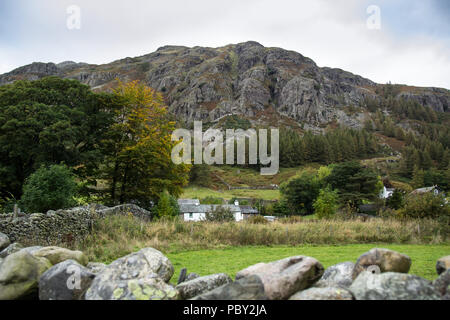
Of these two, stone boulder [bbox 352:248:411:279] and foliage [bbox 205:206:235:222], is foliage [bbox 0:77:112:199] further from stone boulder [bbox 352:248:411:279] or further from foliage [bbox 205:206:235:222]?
stone boulder [bbox 352:248:411:279]

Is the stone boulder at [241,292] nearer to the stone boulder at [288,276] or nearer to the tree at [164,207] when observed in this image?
the stone boulder at [288,276]

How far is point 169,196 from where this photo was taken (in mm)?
25516

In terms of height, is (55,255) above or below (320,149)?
below

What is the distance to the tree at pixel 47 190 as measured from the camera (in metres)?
16.3

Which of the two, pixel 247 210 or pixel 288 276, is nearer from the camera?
pixel 288 276

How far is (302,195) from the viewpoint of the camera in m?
64.8

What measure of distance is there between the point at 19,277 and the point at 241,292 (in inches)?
163

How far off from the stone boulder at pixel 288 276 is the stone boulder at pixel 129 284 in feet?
5.36

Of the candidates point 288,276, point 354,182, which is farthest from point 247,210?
point 288,276

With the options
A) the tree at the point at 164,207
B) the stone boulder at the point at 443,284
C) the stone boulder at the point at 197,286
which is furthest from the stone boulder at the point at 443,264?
the tree at the point at 164,207

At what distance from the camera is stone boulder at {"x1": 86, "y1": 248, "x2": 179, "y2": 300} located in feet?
15.5

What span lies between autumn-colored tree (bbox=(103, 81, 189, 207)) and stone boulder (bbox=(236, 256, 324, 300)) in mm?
18754

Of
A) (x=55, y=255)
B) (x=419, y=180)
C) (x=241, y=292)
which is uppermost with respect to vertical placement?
(x=241, y=292)

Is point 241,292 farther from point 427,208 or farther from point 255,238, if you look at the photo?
point 427,208
